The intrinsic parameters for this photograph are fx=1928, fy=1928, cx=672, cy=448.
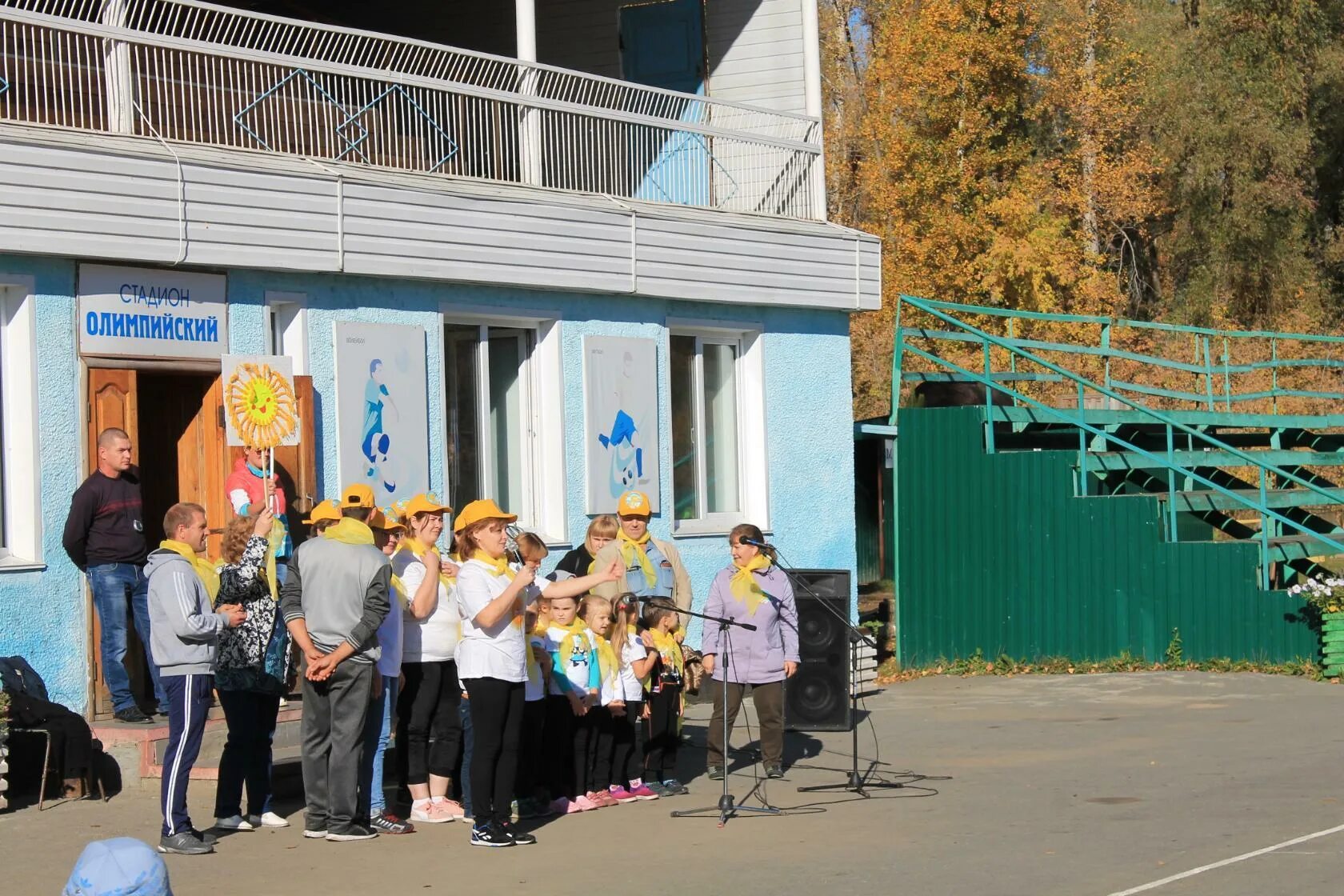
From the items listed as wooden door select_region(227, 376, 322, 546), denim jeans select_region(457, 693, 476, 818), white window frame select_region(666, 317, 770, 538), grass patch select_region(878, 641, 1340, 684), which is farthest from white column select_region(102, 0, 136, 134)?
grass patch select_region(878, 641, 1340, 684)

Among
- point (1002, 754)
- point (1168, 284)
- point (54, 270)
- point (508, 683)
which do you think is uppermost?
point (1168, 284)

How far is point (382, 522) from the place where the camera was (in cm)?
1025

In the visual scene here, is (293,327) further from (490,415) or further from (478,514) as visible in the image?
(478,514)

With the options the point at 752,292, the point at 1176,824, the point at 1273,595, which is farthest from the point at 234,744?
the point at 1273,595

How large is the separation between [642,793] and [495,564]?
6.86 feet

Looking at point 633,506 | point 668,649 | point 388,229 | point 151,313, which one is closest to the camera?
point 668,649

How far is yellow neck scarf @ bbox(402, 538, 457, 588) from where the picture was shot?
10.3m

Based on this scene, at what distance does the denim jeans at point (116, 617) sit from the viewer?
11508mm

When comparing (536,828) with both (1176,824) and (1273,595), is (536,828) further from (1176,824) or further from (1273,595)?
(1273,595)

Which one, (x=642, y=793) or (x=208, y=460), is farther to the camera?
(x=208, y=460)

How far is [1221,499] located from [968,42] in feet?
49.6

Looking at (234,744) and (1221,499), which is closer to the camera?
(234,744)

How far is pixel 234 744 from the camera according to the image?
9.90 metres

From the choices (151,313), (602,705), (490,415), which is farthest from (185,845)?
(490,415)
